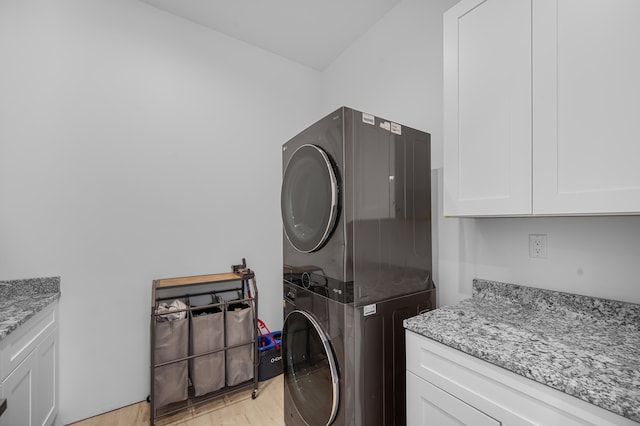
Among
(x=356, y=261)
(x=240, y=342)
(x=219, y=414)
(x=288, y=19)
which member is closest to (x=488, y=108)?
(x=356, y=261)

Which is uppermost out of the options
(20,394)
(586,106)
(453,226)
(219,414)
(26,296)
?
(586,106)

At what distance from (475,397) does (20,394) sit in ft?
6.41

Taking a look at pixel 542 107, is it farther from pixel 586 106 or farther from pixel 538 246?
pixel 538 246

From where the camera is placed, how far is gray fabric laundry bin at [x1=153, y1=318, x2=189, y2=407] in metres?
1.81

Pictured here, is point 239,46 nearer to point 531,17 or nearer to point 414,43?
point 414,43

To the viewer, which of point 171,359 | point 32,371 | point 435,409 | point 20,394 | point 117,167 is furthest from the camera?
point 117,167

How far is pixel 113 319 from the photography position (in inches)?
76.3

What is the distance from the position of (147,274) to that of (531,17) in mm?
2603

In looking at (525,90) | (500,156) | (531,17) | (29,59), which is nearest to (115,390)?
(29,59)

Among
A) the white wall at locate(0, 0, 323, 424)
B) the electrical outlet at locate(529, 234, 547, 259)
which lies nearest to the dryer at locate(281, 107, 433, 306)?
the electrical outlet at locate(529, 234, 547, 259)

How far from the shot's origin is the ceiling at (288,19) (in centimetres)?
204

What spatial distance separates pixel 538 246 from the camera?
4.32ft

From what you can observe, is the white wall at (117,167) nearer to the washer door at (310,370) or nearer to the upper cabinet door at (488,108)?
the washer door at (310,370)

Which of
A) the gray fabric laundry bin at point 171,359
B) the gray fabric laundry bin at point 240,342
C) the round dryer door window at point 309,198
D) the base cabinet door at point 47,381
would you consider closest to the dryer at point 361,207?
the round dryer door window at point 309,198
